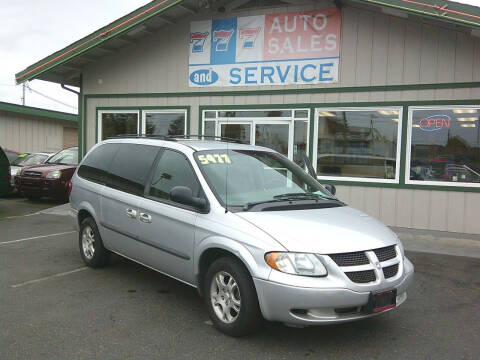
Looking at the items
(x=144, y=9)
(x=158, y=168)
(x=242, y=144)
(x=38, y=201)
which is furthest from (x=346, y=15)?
(x=38, y=201)

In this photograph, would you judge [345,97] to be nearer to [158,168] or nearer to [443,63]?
[443,63]

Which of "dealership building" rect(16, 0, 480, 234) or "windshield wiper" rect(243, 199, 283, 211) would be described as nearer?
"windshield wiper" rect(243, 199, 283, 211)

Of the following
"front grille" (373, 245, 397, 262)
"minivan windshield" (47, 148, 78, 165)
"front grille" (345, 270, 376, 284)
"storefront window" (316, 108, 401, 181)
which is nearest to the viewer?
"front grille" (345, 270, 376, 284)

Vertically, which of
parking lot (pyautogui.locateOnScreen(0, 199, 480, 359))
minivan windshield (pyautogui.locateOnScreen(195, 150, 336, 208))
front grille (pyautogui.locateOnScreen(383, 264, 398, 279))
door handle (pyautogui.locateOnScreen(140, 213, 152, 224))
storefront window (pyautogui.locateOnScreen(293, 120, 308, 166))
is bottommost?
parking lot (pyautogui.locateOnScreen(0, 199, 480, 359))

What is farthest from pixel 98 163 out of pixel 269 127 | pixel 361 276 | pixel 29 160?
pixel 29 160

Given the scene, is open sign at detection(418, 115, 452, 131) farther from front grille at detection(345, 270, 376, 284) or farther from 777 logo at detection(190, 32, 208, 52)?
front grille at detection(345, 270, 376, 284)

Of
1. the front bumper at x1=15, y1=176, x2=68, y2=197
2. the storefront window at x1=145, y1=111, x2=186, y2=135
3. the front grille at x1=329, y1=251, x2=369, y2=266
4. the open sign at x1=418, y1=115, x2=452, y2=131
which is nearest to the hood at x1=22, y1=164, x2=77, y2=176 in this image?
the front bumper at x1=15, y1=176, x2=68, y2=197

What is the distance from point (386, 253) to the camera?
391 cm

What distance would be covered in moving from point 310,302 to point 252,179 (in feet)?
5.36

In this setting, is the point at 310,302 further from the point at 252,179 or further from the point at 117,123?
the point at 117,123

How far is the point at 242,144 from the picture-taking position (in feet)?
18.5

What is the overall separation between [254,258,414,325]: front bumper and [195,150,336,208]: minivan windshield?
→ 0.97 metres

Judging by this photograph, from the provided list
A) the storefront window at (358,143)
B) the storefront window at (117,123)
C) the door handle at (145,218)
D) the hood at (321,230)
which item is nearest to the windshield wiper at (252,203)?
the hood at (321,230)

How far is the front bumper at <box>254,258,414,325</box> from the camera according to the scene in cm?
345
